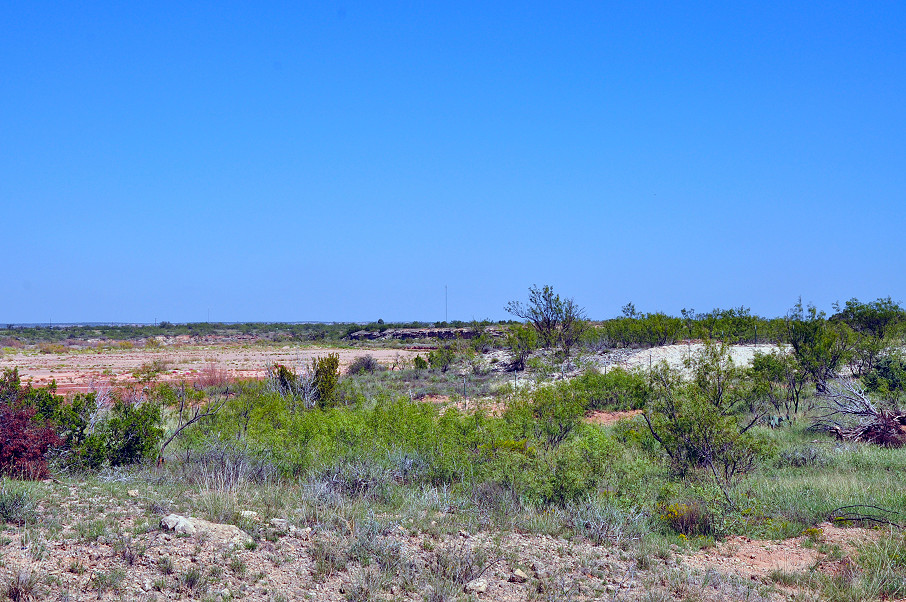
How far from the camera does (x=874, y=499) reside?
9000 mm

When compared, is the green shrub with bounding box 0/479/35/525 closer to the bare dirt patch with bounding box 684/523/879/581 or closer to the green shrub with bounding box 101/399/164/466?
the green shrub with bounding box 101/399/164/466

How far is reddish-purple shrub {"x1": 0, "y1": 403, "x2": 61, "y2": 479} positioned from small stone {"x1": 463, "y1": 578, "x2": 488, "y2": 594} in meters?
6.50

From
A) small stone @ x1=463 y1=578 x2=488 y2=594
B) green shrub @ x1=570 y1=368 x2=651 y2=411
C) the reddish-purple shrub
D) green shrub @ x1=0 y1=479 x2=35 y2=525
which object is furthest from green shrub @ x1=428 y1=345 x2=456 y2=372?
small stone @ x1=463 y1=578 x2=488 y2=594

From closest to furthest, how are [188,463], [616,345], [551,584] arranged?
1. [551,584]
2. [188,463]
3. [616,345]

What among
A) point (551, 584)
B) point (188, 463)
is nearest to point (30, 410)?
point (188, 463)

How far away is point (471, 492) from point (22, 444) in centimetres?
642

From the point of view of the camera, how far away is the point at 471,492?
9.38 metres

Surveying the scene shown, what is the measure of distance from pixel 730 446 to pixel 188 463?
9.20m

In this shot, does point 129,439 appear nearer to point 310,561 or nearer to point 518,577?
point 310,561

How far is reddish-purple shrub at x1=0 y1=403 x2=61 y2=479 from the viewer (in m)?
8.77

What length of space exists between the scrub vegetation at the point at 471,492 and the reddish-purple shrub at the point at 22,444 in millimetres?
29

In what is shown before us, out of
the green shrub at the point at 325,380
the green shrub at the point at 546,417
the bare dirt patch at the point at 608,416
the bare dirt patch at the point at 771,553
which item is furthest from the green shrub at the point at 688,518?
the green shrub at the point at 325,380

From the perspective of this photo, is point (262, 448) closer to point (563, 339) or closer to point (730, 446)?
point (730, 446)

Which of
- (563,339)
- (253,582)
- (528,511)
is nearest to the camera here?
(253,582)
